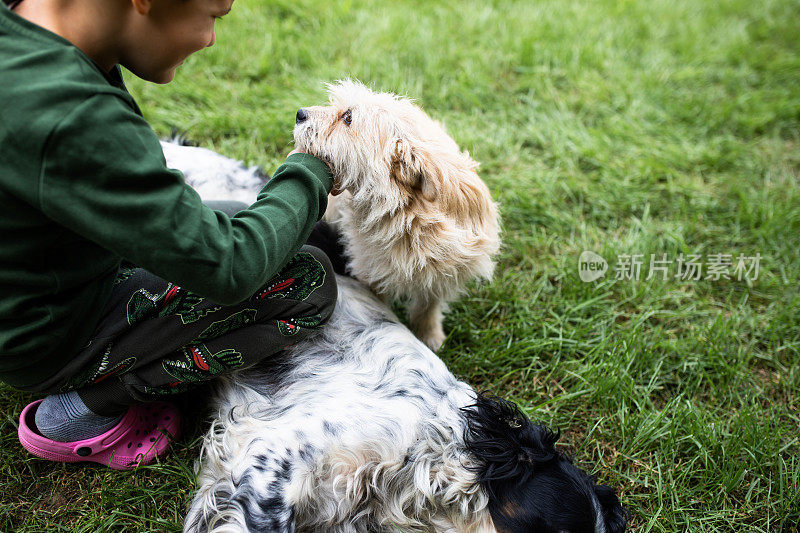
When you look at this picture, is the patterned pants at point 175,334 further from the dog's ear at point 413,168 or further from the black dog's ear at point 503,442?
the black dog's ear at point 503,442

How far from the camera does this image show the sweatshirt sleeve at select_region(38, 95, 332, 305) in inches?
52.4

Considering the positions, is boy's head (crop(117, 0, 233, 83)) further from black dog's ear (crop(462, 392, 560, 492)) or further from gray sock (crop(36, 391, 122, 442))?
black dog's ear (crop(462, 392, 560, 492))

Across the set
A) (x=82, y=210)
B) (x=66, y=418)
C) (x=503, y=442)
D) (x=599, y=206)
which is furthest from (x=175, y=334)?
(x=599, y=206)

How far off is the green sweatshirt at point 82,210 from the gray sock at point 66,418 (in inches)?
11.0

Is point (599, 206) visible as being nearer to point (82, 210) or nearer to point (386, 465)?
point (386, 465)

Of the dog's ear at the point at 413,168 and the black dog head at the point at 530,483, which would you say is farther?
the dog's ear at the point at 413,168

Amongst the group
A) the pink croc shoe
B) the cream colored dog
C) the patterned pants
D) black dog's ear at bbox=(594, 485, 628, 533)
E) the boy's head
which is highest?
the boy's head

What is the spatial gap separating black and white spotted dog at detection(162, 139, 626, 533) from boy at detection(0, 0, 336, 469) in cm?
26

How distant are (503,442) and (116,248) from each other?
51.3 inches

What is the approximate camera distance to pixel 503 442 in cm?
191

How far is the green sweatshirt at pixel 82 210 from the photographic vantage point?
51.9 inches

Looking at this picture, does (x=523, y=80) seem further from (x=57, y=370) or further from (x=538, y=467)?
(x=57, y=370)

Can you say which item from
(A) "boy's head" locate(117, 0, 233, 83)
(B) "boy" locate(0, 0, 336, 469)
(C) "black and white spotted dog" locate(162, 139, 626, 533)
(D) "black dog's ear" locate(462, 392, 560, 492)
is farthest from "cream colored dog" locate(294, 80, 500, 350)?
(A) "boy's head" locate(117, 0, 233, 83)

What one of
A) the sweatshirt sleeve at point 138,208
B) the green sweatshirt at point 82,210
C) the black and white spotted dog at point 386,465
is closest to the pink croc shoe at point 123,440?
the black and white spotted dog at point 386,465
